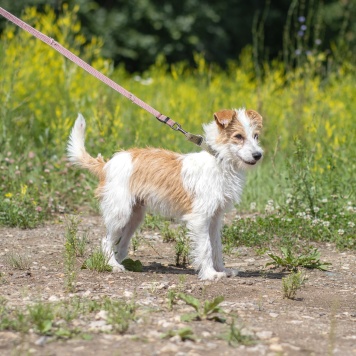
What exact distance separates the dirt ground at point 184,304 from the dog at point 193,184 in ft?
1.05

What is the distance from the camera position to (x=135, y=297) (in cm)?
518

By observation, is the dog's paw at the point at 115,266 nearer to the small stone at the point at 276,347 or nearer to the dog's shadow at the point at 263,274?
the dog's shadow at the point at 263,274

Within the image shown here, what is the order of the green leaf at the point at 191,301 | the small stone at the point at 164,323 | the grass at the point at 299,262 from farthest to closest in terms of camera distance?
the grass at the point at 299,262, the green leaf at the point at 191,301, the small stone at the point at 164,323

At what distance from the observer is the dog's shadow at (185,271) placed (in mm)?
6273

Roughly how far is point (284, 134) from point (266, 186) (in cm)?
165

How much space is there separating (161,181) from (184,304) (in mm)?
1387

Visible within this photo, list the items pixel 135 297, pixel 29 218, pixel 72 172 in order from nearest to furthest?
pixel 135 297
pixel 29 218
pixel 72 172

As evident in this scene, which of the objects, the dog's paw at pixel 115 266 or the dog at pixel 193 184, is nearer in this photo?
the dog at pixel 193 184

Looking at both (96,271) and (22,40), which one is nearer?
(96,271)

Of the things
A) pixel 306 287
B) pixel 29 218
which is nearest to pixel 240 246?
pixel 306 287

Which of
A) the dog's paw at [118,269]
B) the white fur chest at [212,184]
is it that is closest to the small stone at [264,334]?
the white fur chest at [212,184]

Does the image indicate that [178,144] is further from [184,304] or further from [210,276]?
[184,304]

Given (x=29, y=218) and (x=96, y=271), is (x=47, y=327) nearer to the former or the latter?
(x=96, y=271)

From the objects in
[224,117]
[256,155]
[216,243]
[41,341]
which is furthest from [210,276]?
[41,341]
